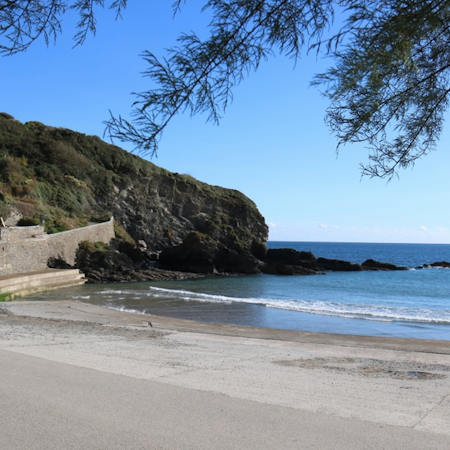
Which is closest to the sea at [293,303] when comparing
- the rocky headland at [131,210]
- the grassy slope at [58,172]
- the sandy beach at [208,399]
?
the rocky headland at [131,210]

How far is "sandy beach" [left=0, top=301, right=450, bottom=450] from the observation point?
3471mm

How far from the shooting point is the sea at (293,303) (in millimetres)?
18109

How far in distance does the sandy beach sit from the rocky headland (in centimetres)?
2628

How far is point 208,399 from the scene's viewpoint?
4.57m

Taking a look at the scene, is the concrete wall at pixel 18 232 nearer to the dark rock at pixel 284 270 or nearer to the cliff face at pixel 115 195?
the cliff face at pixel 115 195

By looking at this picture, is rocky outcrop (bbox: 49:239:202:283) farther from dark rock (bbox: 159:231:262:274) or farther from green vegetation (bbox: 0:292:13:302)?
green vegetation (bbox: 0:292:13:302)

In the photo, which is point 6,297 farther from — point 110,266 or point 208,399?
point 208,399

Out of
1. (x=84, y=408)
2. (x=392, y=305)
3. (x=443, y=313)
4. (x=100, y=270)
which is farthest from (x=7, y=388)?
(x=100, y=270)

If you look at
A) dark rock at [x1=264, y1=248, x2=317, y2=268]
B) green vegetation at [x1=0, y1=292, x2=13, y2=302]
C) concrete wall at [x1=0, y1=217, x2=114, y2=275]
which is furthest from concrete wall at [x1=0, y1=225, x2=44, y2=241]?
dark rock at [x1=264, y1=248, x2=317, y2=268]

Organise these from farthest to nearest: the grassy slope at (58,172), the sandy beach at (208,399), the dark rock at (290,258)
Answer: the dark rock at (290,258) → the grassy slope at (58,172) → the sandy beach at (208,399)

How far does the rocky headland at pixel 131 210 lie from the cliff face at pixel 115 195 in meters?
0.09

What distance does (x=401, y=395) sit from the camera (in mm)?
5305

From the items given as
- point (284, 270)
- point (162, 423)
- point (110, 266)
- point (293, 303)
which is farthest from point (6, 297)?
point (284, 270)

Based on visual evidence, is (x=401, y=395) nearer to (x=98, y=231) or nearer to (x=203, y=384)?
(x=203, y=384)
